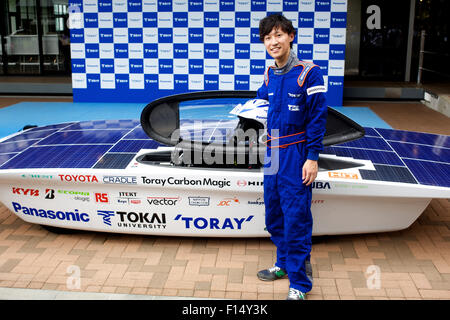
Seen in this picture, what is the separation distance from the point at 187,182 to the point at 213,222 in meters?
0.35

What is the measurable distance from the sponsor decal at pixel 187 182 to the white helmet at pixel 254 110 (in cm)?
46

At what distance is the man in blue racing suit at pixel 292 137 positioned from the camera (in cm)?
251

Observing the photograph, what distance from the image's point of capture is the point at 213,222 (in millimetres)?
3209

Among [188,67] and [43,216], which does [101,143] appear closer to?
[43,216]

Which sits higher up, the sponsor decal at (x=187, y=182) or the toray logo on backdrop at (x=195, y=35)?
the toray logo on backdrop at (x=195, y=35)

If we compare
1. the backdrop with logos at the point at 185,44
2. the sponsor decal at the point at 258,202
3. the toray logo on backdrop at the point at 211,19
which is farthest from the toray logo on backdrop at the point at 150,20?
→ the sponsor decal at the point at 258,202

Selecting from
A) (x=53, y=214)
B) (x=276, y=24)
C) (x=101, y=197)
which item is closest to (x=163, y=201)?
(x=101, y=197)

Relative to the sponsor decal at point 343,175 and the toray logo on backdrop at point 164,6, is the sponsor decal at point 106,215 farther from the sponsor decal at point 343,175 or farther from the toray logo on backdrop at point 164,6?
the toray logo on backdrop at point 164,6

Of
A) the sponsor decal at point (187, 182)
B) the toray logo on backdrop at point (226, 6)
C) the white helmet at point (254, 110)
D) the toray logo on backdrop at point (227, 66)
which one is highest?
the toray logo on backdrop at point (226, 6)

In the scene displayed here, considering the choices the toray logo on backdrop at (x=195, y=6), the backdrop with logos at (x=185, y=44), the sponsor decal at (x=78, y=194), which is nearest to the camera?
the sponsor decal at (x=78, y=194)

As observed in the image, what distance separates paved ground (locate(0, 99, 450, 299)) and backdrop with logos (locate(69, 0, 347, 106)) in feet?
17.3

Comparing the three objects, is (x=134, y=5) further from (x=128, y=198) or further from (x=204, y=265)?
(x=204, y=265)

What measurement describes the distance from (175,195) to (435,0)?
34.5 feet
